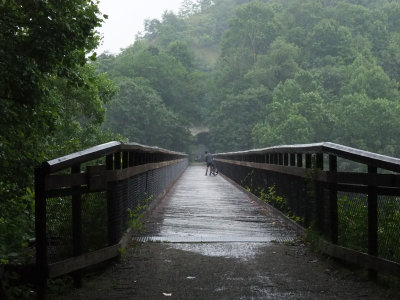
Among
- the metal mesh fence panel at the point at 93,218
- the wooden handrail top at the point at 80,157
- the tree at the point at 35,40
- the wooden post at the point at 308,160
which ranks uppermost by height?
the tree at the point at 35,40

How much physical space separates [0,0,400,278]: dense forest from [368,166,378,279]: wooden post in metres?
3.25

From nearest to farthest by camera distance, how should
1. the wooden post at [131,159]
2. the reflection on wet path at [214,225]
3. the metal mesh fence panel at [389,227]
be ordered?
the metal mesh fence panel at [389,227], the reflection on wet path at [214,225], the wooden post at [131,159]

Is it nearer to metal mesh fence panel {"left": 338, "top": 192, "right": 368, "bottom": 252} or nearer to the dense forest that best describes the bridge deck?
metal mesh fence panel {"left": 338, "top": 192, "right": 368, "bottom": 252}

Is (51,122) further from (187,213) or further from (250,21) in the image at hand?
Result: (250,21)

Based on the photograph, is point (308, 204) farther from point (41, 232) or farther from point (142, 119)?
point (142, 119)

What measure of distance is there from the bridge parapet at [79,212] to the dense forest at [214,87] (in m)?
0.80

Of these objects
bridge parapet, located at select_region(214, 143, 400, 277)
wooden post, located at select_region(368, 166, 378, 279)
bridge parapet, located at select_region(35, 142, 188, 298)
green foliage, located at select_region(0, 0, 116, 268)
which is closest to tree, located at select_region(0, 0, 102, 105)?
green foliage, located at select_region(0, 0, 116, 268)

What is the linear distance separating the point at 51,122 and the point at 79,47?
1359 millimetres

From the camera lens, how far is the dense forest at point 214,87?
782cm

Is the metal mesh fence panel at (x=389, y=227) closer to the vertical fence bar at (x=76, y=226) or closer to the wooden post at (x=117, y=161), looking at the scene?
the vertical fence bar at (x=76, y=226)

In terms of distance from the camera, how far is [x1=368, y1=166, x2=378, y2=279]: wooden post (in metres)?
4.82

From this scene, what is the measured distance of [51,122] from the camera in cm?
888

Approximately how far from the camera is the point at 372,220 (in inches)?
192

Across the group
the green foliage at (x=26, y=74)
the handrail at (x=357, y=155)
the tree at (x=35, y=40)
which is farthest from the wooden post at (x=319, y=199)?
the tree at (x=35, y=40)
